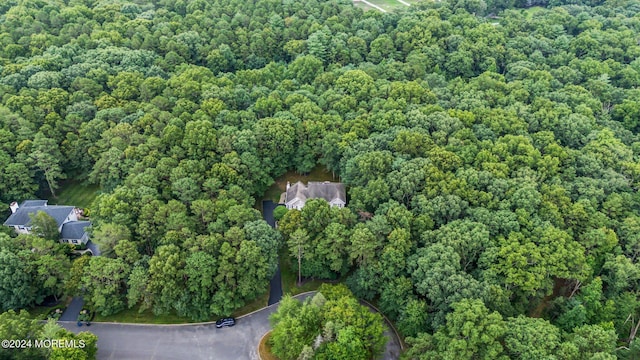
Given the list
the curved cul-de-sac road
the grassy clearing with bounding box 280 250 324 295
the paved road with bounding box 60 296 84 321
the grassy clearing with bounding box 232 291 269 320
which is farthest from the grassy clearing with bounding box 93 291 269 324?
the grassy clearing with bounding box 280 250 324 295

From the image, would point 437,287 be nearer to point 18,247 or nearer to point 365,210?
point 365,210

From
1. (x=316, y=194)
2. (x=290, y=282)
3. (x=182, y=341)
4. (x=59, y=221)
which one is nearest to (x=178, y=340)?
(x=182, y=341)

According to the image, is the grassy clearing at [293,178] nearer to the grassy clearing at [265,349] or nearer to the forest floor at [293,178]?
the forest floor at [293,178]

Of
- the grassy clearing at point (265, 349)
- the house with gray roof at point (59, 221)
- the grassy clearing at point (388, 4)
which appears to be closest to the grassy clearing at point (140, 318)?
the grassy clearing at point (265, 349)

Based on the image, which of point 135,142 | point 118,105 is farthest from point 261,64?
point 135,142

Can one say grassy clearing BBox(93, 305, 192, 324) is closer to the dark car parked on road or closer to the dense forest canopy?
the dense forest canopy

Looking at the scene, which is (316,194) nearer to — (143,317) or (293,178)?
(293,178)
